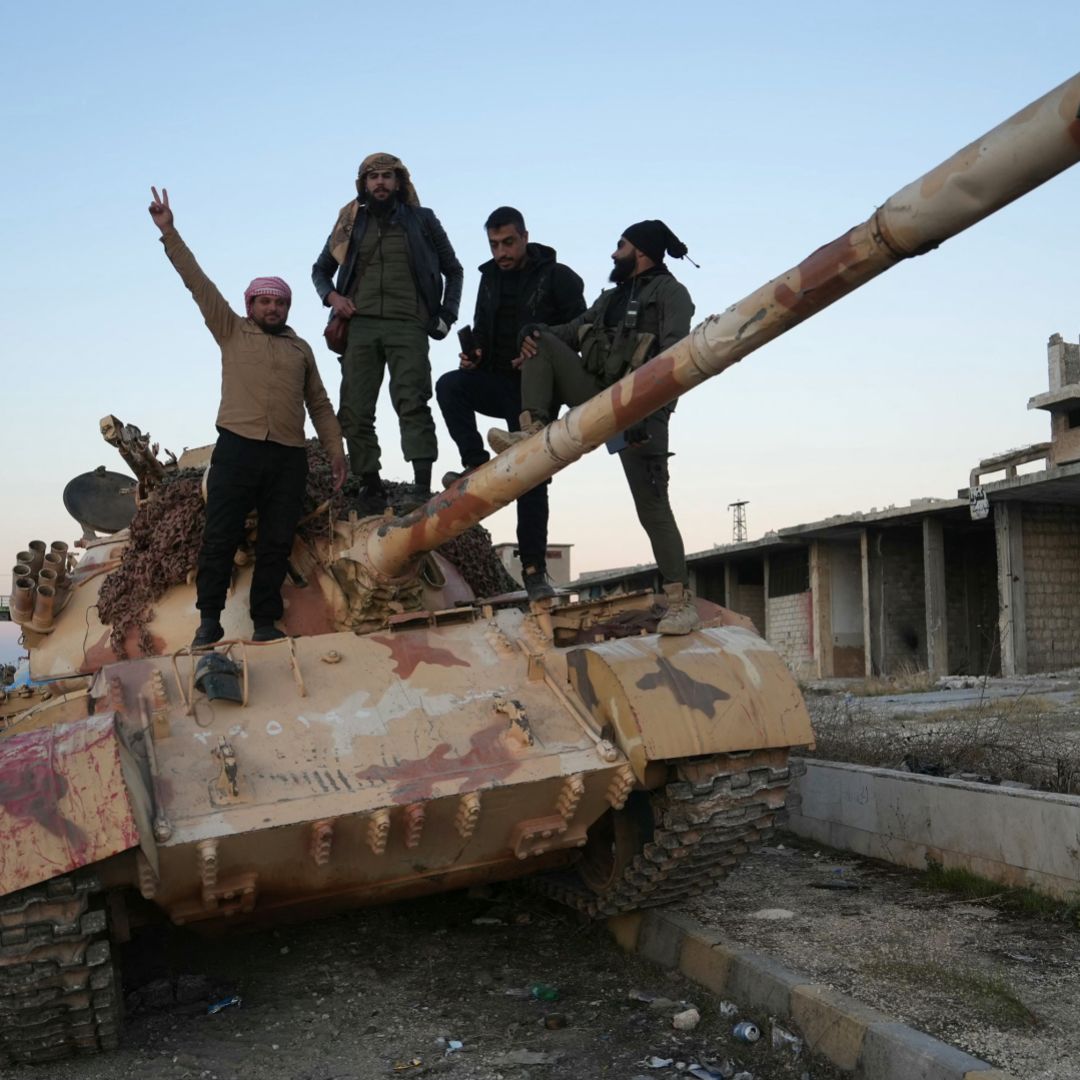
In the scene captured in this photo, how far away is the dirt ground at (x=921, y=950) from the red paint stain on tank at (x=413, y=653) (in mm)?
1760

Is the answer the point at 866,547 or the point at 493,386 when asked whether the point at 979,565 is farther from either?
the point at 493,386

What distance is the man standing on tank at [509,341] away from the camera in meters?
7.20

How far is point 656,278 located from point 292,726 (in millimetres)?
2832

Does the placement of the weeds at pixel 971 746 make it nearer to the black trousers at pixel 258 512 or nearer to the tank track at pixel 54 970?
the black trousers at pixel 258 512

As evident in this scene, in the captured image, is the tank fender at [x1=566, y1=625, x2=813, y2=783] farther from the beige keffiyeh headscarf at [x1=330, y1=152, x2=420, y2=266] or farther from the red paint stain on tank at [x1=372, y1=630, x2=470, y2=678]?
the beige keffiyeh headscarf at [x1=330, y1=152, x2=420, y2=266]

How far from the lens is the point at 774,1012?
4621 millimetres

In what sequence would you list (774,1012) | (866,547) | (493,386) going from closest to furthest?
(774,1012) < (493,386) < (866,547)

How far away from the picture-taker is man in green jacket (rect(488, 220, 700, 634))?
5855 mm

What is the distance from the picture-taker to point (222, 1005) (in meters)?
5.36

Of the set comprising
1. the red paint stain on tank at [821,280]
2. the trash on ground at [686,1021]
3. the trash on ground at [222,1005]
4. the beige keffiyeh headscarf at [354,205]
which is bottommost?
the trash on ground at [222,1005]

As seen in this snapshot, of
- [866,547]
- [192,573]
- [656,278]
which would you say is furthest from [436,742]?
[866,547]

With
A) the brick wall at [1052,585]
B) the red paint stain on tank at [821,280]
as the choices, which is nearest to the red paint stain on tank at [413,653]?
the red paint stain on tank at [821,280]

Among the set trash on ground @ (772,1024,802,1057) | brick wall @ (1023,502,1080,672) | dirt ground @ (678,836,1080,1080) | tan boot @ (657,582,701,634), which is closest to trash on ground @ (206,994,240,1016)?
dirt ground @ (678,836,1080,1080)

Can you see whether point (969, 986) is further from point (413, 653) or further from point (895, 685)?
point (895, 685)
